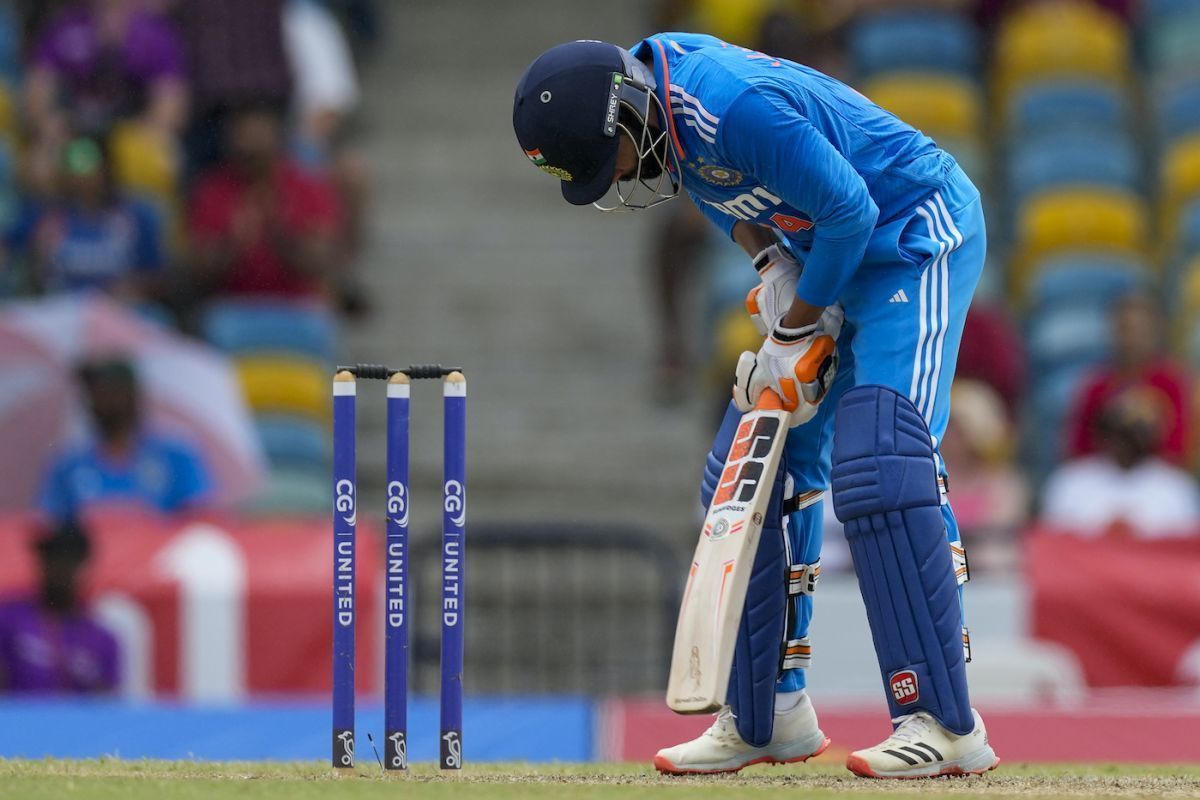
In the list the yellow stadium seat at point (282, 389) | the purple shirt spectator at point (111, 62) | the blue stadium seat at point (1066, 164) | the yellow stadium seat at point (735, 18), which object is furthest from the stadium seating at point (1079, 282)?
the purple shirt spectator at point (111, 62)

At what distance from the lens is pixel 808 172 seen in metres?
4.81

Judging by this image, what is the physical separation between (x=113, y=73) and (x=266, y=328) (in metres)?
2.17

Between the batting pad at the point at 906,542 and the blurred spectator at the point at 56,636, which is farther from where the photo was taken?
the blurred spectator at the point at 56,636

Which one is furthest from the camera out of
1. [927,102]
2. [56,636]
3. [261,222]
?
[927,102]

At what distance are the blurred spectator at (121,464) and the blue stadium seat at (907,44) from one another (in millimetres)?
5111

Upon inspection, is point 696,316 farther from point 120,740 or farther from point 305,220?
point 120,740

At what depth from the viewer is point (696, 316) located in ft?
41.0

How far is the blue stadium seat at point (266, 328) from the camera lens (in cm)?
1126

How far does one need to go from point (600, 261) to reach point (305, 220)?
7.08 feet

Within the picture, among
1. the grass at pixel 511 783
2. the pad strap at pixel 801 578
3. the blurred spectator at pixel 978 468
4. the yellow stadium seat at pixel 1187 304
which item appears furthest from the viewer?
the yellow stadium seat at pixel 1187 304

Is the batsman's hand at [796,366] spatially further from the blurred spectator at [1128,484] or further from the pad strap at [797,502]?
the blurred spectator at [1128,484]

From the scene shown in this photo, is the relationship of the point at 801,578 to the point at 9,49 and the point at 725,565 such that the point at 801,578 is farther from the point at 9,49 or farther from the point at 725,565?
the point at 9,49

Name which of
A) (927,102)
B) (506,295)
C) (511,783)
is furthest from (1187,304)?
(511,783)

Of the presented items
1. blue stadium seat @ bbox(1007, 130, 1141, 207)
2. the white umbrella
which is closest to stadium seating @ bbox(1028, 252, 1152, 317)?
blue stadium seat @ bbox(1007, 130, 1141, 207)
